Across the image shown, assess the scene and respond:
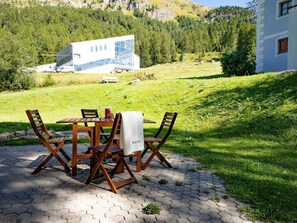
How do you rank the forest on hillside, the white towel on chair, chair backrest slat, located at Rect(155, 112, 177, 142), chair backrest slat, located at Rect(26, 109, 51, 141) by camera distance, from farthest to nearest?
the forest on hillside → chair backrest slat, located at Rect(155, 112, 177, 142) → chair backrest slat, located at Rect(26, 109, 51, 141) → the white towel on chair

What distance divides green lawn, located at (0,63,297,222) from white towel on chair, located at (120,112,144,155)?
1649 millimetres

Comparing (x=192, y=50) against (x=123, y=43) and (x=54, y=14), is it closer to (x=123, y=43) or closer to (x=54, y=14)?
(x=123, y=43)

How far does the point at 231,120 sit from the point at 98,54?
45.6 meters

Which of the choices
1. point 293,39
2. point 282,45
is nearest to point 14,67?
point 282,45

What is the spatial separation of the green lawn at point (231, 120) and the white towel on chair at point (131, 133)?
165 cm

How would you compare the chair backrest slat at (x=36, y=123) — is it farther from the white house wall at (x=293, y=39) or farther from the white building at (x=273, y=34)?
the white building at (x=273, y=34)

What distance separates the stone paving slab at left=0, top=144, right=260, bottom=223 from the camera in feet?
10.6

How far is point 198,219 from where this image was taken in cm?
324

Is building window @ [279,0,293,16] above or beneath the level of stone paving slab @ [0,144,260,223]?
above

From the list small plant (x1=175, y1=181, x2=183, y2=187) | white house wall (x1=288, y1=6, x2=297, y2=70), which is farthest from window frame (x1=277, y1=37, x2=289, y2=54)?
small plant (x1=175, y1=181, x2=183, y2=187)

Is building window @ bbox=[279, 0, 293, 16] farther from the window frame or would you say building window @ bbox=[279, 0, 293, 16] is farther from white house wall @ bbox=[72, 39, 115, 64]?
white house wall @ bbox=[72, 39, 115, 64]

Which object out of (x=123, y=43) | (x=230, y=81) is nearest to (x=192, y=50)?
(x=123, y=43)

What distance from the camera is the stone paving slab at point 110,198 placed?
10.6 feet

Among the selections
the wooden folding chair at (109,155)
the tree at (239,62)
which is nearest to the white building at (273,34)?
the tree at (239,62)
